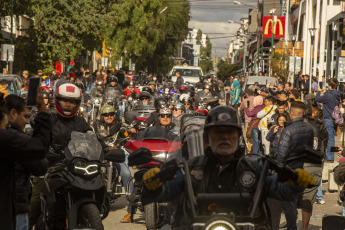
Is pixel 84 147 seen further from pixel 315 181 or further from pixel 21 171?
pixel 315 181

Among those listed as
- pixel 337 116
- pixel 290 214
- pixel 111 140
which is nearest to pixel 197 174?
pixel 290 214

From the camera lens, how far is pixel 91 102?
73.4 feet

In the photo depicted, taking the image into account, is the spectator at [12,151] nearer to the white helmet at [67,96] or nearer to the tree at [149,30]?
the white helmet at [67,96]

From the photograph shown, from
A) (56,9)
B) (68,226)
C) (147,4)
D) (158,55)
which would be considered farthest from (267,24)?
(68,226)

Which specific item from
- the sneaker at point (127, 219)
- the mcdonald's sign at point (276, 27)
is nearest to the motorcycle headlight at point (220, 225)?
the sneaker at point (127, 219)

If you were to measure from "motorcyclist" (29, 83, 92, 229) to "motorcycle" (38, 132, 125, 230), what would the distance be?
38 centimetres

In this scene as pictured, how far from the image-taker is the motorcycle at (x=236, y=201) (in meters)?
3.83

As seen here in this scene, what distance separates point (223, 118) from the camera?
13.6 feet

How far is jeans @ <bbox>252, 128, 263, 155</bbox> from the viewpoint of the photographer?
1567cm

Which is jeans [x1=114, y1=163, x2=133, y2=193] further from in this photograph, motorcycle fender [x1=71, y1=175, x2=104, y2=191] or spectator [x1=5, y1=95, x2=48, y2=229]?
spectator [x1=5, y1=95, x2=48, y2=229]

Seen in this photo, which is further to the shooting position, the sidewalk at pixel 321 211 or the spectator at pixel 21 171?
the sidewalk at pixel 321 211

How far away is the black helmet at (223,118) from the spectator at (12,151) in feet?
3.49

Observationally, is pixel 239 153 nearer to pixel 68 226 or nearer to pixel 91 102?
pixel 68 226

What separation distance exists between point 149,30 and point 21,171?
57513 millimetres
